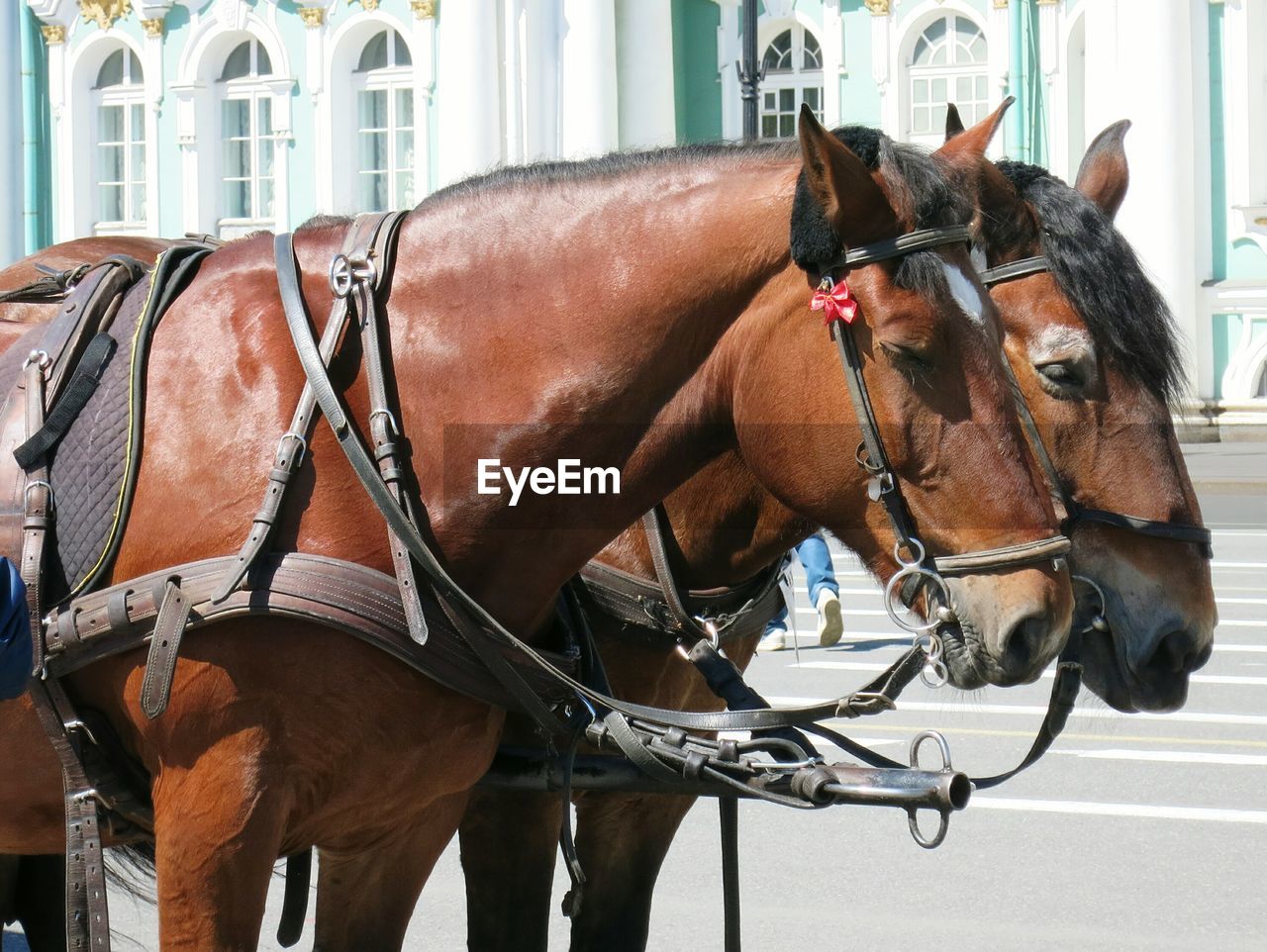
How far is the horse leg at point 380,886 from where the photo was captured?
316 centimetres

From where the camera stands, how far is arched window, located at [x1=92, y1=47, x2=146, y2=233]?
91.3 ft

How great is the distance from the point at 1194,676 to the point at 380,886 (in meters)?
6.53

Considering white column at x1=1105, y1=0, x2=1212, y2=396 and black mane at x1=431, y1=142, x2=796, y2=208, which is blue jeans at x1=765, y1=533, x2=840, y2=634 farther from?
white column at x1=1105, y1=0, x2=1212, y2=396

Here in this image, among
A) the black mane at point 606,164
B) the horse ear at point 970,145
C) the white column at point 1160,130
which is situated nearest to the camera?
the black mane at point 606,164

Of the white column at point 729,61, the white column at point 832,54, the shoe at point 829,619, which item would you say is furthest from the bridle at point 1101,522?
the white column at point 729,61

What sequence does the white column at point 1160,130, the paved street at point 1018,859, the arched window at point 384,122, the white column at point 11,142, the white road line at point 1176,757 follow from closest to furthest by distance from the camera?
the paved street at point 1018,859 < the white road line at point 1176,757 < the white column at point 1160,130 < the arched window at point 384,122 < the white column at point 11,142

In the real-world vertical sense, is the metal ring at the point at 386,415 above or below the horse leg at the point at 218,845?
above

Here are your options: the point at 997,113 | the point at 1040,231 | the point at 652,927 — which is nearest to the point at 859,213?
the point at 997,113

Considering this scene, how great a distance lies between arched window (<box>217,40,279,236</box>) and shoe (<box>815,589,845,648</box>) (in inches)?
736

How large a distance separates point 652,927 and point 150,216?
24.1 m

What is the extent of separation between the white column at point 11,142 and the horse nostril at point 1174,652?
26.8m

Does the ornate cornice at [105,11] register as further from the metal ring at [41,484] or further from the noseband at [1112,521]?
the noseband at [1112,521]

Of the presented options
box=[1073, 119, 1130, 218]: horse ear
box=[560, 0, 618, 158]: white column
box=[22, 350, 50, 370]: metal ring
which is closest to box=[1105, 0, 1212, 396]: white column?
box=[560, 0, 618, 158]: white column

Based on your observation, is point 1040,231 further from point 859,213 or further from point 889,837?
point 889,837
